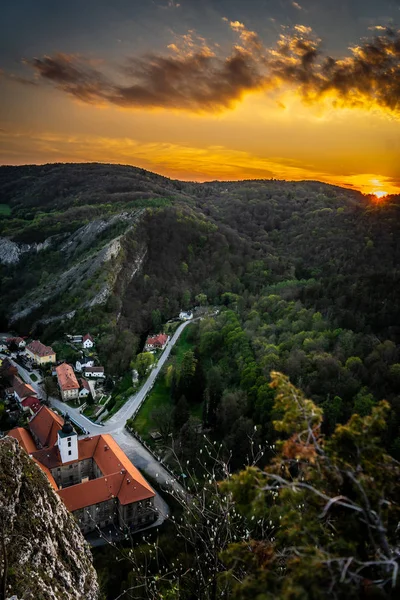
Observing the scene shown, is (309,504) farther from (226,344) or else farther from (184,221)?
(184,221)

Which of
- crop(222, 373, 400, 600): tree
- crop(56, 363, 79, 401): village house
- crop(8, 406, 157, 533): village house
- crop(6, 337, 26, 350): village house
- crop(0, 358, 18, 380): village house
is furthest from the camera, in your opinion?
crop(6, 337, 26, 350): village house

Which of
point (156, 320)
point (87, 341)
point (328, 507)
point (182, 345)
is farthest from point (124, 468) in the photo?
point (156, 320)

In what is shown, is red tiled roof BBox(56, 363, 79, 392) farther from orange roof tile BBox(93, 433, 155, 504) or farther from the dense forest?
orange roof tile BBox(93, 433, 155, 504)

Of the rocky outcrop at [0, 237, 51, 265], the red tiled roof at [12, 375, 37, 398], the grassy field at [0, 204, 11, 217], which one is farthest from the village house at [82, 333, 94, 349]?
the grassy field at [0, 204, 11, 217]

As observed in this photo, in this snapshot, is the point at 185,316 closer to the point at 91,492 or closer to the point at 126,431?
the point at 126,431

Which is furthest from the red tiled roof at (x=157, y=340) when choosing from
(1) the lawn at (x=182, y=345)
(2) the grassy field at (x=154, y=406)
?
(2) the grassy field at (x=154, y=406)

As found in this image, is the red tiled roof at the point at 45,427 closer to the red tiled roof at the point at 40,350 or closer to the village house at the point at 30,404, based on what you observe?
the village house at the point at 30,404
